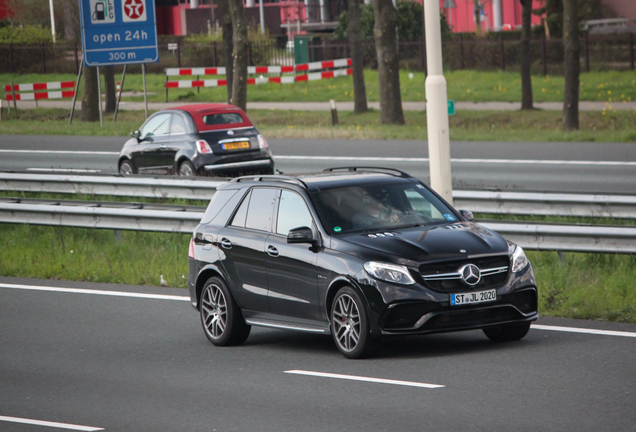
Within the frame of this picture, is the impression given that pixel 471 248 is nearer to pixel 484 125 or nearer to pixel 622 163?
pixel 622 163

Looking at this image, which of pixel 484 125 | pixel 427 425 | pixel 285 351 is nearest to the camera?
pixel 427 425

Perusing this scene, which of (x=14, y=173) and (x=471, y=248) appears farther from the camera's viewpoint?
(x=14, y=173)

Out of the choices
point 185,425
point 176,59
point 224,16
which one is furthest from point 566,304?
point 176,59

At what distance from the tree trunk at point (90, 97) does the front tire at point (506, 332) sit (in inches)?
→ 1245

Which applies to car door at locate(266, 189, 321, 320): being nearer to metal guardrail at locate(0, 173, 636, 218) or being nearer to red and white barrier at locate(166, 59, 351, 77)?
metal guardrail at locate(0, 173, 636, 218)

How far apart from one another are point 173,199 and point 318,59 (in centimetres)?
4111

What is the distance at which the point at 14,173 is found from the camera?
19516 mm

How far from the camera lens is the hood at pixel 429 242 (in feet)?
28.3

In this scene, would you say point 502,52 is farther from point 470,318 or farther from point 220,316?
point 470,318

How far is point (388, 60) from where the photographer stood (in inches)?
1340

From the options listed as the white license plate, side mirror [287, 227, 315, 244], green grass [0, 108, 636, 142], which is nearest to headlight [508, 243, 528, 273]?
→ the white license plate

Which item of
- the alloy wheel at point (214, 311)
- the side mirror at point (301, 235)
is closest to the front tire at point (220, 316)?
the alloy wheel at point (214, 311)

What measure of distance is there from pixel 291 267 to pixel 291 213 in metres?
0.55

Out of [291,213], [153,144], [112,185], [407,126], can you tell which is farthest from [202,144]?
[407,126]
